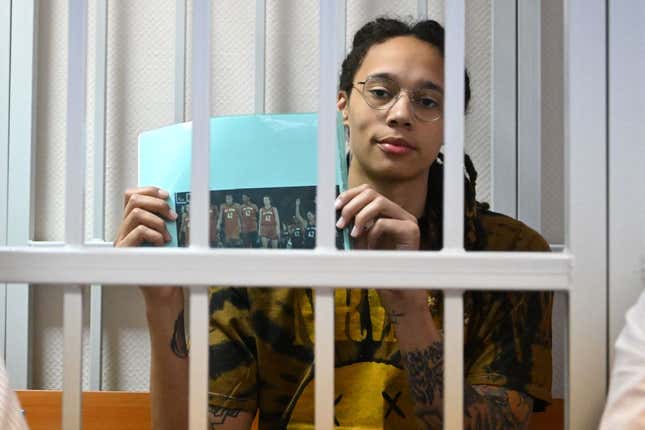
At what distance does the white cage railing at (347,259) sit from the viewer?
0.51 metres

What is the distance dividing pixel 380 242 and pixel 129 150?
0.75 meters

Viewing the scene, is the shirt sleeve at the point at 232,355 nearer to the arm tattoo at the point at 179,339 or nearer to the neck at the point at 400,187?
the arm tattoo at the point at 179,339

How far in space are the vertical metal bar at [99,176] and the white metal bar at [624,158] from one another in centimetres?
92

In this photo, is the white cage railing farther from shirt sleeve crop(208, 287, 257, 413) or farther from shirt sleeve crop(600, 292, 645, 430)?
shirt sleeve crop(208, 287, 257, 413)

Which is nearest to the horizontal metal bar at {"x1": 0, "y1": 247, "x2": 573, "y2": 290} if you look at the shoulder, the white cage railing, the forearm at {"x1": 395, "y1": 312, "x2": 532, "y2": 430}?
the white cage railing

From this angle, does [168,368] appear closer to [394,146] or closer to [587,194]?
[394,146]

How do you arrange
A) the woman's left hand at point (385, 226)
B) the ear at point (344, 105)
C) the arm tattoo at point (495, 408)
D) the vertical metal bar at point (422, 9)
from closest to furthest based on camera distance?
the woman's left hand at point (385, 226) < the arm tattoo at point (495, 408) < the ear at point (344, 105) < the vertical metal bar at point (422, 9)

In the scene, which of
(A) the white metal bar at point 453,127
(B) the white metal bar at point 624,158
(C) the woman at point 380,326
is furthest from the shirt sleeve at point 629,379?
(C) the woman at point 380,326

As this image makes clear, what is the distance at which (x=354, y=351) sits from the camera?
34.8 inches

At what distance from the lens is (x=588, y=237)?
0.53m

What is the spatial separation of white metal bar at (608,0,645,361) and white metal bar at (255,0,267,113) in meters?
0.74

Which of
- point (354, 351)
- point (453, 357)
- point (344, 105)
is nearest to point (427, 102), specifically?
point (344, 105)

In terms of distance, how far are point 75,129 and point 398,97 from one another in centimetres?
47

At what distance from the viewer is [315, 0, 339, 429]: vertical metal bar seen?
51 centimetres
